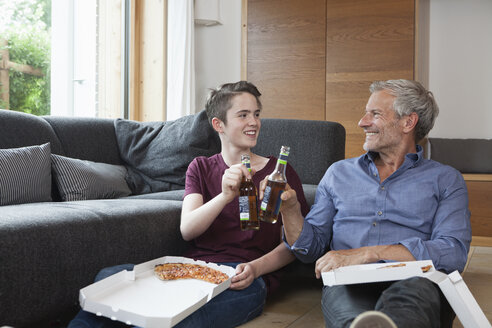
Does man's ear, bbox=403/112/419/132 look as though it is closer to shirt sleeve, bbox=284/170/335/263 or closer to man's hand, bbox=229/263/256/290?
shirt sleeve, bbox=284/170/335/263

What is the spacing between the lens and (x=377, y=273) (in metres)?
1.33

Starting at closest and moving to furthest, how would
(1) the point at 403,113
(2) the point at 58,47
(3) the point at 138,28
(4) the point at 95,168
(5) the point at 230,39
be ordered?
(1) the point at 403,113 < (4) the point at 95,168 < (2) the point at 58,47 < (3) the point at 138,28 < (5) the point at 230,39

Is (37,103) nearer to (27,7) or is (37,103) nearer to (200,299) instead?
(27,7)

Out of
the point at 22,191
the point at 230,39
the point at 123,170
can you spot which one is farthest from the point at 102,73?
the point at 22,191

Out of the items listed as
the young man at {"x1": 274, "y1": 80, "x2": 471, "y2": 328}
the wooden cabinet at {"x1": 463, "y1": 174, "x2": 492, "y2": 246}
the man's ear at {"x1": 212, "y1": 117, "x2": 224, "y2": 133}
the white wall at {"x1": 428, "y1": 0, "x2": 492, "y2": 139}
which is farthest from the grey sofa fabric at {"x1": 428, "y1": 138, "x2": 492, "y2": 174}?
the man's ear at {"x1": 212, "y1": 117, "x2": 224, "y2": 133}

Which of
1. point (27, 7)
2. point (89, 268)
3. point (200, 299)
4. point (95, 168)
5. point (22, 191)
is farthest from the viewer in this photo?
point (27, 7)

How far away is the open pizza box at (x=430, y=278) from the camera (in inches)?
50.5

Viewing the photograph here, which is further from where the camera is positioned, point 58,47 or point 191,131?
point 58,47

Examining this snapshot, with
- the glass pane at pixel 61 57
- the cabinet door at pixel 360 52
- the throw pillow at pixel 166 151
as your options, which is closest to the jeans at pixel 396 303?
the throw pillow at pixel 166 151

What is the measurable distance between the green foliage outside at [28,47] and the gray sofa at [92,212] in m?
1.21

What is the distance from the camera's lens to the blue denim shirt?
158cm

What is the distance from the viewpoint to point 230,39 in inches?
207

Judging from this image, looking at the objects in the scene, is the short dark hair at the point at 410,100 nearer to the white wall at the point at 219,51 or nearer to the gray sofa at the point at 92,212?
the gray sofa at the point at 92,212

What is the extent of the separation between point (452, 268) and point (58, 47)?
3.60 m
